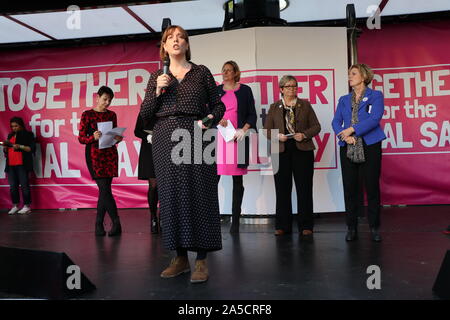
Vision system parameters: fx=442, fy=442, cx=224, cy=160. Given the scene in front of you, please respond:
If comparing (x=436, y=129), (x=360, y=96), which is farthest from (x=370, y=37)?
(x=360, y=96)

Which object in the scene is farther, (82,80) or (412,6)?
(82,80)

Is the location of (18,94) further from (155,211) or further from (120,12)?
(155,211)

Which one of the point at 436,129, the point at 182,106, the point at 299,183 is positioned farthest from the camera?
the point at 436,129

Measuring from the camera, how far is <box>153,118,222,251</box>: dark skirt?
261 cm

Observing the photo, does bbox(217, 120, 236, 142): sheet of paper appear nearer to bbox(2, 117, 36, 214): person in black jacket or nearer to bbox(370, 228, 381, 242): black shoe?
bbox(370, 228, 381, 242): black shoe

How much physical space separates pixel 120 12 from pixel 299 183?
350 centimetres

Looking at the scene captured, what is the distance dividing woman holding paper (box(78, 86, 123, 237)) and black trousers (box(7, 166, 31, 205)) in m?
3.07

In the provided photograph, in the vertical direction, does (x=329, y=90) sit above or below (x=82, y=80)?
below

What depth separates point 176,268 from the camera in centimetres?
277

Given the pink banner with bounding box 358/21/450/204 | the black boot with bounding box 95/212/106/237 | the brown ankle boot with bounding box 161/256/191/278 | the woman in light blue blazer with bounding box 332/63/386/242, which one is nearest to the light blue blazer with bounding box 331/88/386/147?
the woman in light blue blazer with bounding box 332/63/386/242

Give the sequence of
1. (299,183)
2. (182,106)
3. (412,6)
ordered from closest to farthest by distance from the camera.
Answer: (182,106)
(299,183)
(412,6)

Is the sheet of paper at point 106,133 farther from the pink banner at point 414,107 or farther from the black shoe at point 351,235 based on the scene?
the pink banner at point 414,107

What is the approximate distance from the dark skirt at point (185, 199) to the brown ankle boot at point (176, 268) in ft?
0.65

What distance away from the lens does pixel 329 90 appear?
17.7 feet
